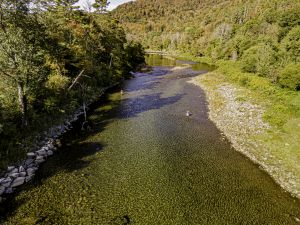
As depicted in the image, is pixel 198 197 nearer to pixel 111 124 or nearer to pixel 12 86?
pixel 111 124

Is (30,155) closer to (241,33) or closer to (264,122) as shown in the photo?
(264,122)

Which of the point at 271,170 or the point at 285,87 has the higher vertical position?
the point at 285,87

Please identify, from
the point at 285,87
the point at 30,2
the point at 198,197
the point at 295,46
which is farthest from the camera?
the point at 295,46

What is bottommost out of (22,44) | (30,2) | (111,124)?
(111,124)

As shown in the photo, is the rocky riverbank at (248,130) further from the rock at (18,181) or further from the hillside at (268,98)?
the rock at (18,181)

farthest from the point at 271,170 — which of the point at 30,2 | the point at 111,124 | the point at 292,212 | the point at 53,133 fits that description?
the point at 30,2

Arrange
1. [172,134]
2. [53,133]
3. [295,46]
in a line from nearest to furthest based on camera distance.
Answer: [53,133] → [172,134] → [295,46]

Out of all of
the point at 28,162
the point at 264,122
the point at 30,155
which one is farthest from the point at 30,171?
the point at 264,122
